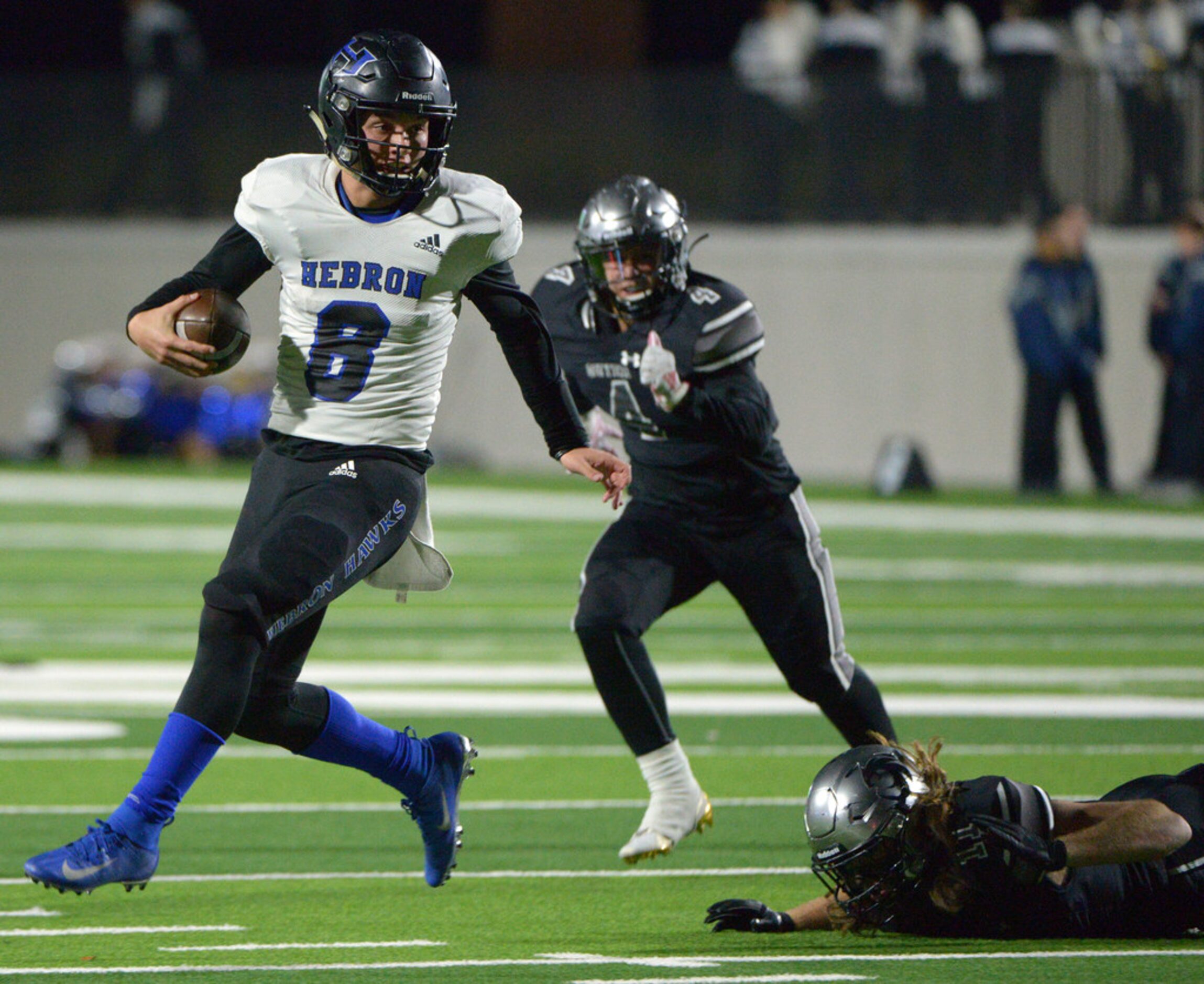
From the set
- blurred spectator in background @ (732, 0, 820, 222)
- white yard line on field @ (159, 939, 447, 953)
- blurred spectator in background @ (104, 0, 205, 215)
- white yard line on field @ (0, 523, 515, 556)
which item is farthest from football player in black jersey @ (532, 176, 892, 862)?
blurred spectator in background @ (104, 0, 205, 215)

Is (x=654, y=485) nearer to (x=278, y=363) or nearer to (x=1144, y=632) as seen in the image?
(x=278, y=363)

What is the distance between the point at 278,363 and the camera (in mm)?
4980

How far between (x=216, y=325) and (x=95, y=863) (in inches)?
47.2

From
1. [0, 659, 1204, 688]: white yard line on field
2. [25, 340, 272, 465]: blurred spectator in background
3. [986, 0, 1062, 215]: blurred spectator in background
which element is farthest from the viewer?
[25, 340, 272, 465]: blurred spectator in background

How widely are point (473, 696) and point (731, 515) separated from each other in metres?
2.90

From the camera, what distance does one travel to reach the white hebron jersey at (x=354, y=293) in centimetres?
489

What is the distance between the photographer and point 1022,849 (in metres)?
4.45

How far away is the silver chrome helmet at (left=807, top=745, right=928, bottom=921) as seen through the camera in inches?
175

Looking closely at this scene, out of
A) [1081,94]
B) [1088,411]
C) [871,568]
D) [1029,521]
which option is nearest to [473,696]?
[871,568]

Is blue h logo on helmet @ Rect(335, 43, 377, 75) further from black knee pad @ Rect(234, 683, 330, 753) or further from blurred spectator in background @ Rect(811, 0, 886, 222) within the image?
blurred spectator in background @ Rect(811, 0, 886, 222)

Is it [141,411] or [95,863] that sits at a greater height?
[95,863]

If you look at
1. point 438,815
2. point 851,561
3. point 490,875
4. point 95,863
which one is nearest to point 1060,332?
point 851,561

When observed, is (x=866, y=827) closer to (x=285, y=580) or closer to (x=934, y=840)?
(x=934, y=840)

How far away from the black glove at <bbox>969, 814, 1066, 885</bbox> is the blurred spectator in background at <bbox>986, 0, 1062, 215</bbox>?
47.9 feet
